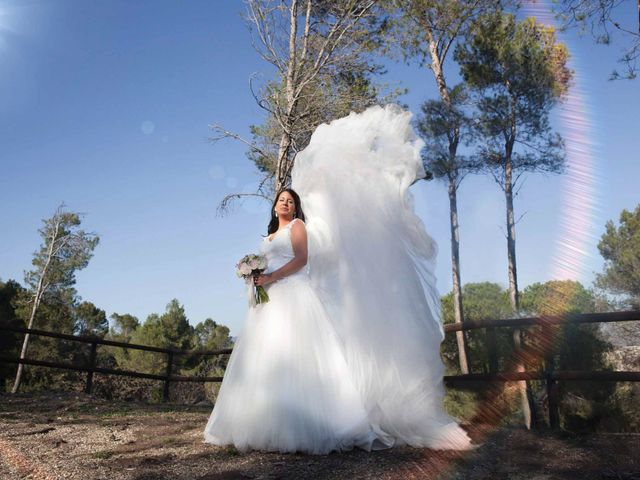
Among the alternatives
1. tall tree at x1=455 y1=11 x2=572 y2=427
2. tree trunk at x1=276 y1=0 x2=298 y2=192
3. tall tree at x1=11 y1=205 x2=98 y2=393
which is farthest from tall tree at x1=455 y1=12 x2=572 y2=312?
tall tree at x1=11 y1=205 x2=98 y2=393

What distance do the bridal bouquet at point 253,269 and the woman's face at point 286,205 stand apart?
454mm

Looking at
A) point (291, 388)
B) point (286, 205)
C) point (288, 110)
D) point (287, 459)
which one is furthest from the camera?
point (288, 110)

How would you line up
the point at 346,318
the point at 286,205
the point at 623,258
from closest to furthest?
1. the point at 346,318
2. the point at 286,205
3. the point at 623,258

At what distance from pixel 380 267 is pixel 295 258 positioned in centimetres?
76

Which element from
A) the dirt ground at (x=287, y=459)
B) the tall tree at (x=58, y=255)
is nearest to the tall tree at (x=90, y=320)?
the tall tree at (x=58, y=255)

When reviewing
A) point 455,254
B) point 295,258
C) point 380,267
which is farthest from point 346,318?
point 455,254

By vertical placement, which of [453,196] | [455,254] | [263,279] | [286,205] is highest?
[453,196]

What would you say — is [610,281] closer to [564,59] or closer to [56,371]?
[564,59]

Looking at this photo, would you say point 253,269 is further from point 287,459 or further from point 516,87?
point 516,87

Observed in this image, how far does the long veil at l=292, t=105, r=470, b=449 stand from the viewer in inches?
163

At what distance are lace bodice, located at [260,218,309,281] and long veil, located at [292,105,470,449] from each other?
18cm

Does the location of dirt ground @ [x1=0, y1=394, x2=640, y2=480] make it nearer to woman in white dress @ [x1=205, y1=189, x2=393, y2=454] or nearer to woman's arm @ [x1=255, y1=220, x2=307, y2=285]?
woman in white dress @ [x1=205, y1=189, x2=393, y2=454]

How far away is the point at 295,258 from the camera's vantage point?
174 inches

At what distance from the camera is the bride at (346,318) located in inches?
156
